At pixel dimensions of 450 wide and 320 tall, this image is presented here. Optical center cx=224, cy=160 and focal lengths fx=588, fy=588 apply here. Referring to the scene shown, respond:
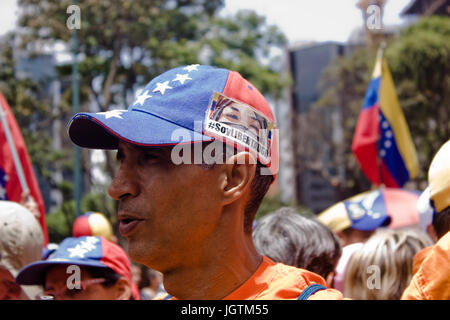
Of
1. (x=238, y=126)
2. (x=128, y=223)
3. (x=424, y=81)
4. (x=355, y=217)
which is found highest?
(x=424, y=81)

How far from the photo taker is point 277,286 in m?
1.59

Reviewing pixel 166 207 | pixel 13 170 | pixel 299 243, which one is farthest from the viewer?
pixel 13 170

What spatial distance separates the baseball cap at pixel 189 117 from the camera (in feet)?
5.20

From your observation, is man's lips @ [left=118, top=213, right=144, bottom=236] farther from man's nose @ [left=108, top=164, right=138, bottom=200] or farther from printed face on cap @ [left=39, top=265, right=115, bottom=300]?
printed face on cap @ [left=39, top=265, right=115, bottom=300]

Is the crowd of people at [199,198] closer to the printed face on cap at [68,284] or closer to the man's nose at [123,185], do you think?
the man's nose at [123,185]

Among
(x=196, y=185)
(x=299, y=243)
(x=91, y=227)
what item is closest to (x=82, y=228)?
(x=91, y=227)

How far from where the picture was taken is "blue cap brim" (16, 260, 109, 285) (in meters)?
2.74

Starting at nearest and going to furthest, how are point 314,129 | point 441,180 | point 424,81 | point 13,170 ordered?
1. point 441,180
2. point 13,170
3. point 424,81
4. point 314,129

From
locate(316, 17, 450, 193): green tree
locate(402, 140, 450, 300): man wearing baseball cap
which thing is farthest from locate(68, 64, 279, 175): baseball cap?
locate(316, 17, 450, 193): green tree

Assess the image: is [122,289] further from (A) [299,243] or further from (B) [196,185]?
(B) [196,185]

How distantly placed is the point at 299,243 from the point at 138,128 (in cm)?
130

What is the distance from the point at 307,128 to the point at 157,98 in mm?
27221

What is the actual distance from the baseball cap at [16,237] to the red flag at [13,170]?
40.8 inches

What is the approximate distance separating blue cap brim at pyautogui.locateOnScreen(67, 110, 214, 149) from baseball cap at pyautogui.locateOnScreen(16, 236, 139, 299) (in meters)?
1.28
